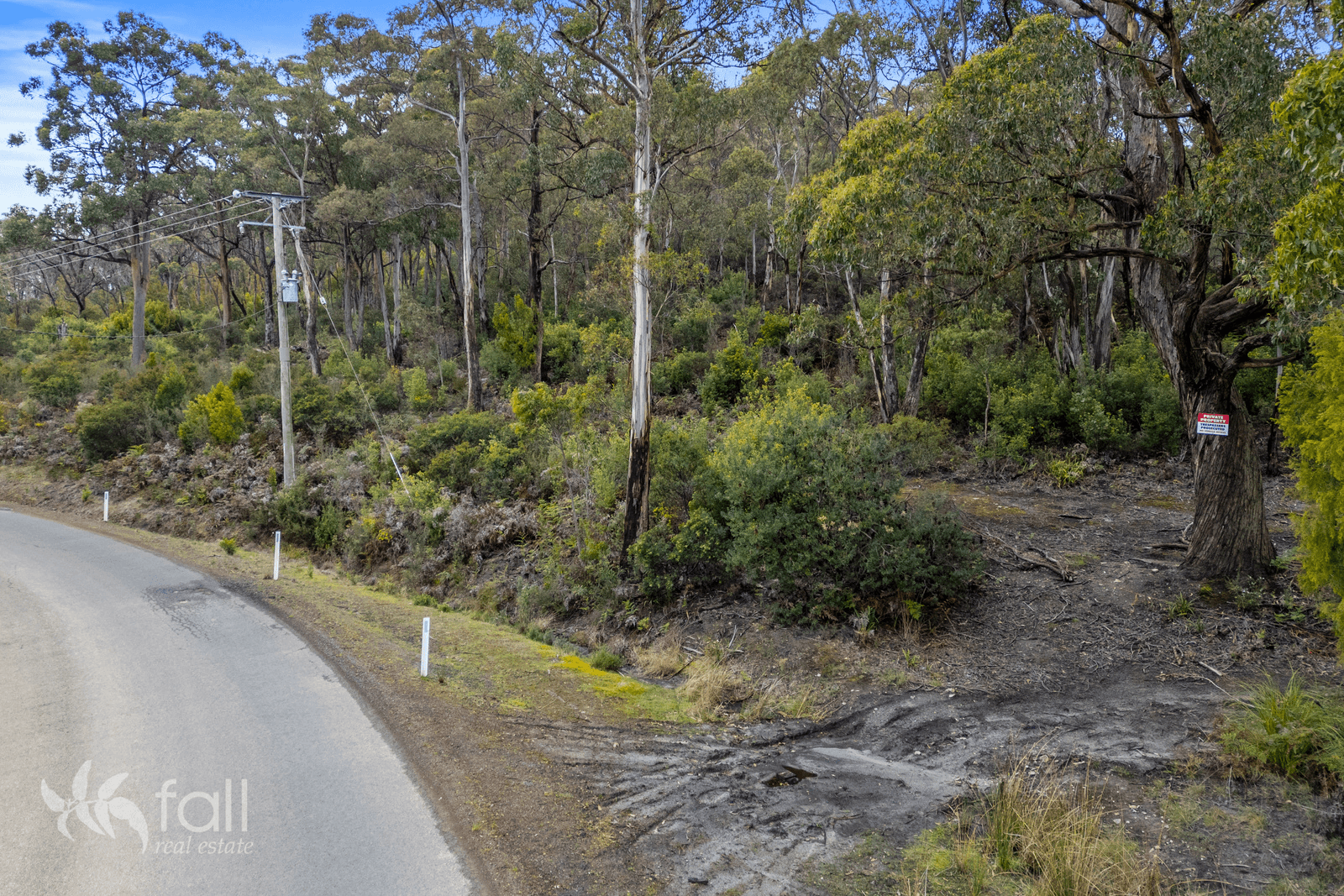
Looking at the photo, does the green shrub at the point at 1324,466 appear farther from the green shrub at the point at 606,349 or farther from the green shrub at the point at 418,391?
the green shrub at the point at 418,391

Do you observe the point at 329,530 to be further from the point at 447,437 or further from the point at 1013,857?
the point at 1013,857

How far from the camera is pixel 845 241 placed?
496 inches

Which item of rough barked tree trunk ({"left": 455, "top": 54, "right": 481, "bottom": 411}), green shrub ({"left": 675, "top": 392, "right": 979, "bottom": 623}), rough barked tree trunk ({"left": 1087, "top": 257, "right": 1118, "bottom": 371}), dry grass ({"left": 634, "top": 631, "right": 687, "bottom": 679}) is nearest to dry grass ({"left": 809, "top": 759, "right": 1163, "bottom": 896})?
green shrub ({"left": 675, "top": 392, "right": 979, "bottom": 623})

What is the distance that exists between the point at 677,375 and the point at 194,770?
21.7 meters

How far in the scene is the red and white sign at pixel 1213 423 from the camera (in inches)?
401

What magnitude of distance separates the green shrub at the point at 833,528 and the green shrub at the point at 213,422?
1985 cm

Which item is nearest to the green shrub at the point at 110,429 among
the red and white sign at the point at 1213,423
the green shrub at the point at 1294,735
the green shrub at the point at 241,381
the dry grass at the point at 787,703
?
the green shrub at the point at 241,381

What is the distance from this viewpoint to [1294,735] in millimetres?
6375

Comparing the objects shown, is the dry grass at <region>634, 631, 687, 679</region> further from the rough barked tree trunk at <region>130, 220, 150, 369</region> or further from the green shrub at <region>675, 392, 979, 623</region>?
the rough barked tree trunk at <region>130, 220, 150, 369</region>

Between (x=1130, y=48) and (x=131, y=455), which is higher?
(x=1130, y=48)

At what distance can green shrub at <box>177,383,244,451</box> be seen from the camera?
973 inches

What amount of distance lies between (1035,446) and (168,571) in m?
20.5

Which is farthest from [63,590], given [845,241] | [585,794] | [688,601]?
[845,241]

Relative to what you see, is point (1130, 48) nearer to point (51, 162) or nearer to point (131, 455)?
point (131, 455)
